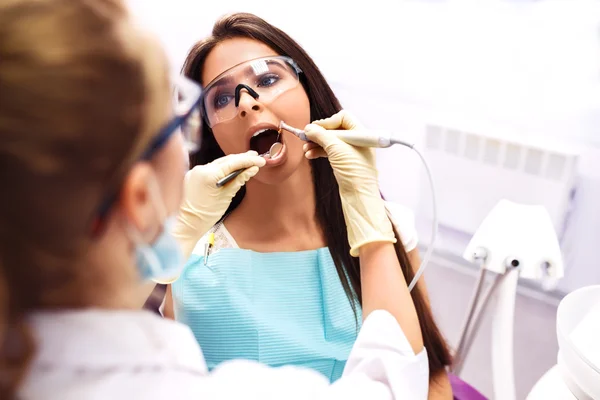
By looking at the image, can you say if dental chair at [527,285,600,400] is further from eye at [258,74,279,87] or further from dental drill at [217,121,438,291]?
eye at [258,74,279,87]

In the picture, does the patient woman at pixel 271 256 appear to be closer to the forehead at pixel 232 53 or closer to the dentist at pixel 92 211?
the forehead at pixel 232 53

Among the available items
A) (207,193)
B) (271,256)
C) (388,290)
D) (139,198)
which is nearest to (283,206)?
(271,256)

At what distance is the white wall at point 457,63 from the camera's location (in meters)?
1.50

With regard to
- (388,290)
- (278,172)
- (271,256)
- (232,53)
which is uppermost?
(232,53)

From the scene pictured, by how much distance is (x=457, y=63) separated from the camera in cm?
168

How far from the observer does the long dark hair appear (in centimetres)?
133

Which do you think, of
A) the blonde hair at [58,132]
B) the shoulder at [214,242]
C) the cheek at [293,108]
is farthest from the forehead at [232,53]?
the blonde hair at [58,132]

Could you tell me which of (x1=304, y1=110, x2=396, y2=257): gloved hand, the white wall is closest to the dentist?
(x1=304, y1=110, x2=396, y2=257): gloved hand

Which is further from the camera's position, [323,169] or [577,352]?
[323,169]

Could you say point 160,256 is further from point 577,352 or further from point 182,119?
point 577,352

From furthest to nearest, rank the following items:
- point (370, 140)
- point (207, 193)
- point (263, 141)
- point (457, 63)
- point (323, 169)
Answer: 1. point (457, 63)
2. point (323, 169)
3. point (263, 141)
4. point (207, 193)
5. point (370, 140)

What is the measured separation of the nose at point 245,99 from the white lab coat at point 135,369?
0.69 m

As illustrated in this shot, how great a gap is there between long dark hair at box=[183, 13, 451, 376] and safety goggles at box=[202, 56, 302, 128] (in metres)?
0.06

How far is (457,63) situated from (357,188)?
2.57 ft
